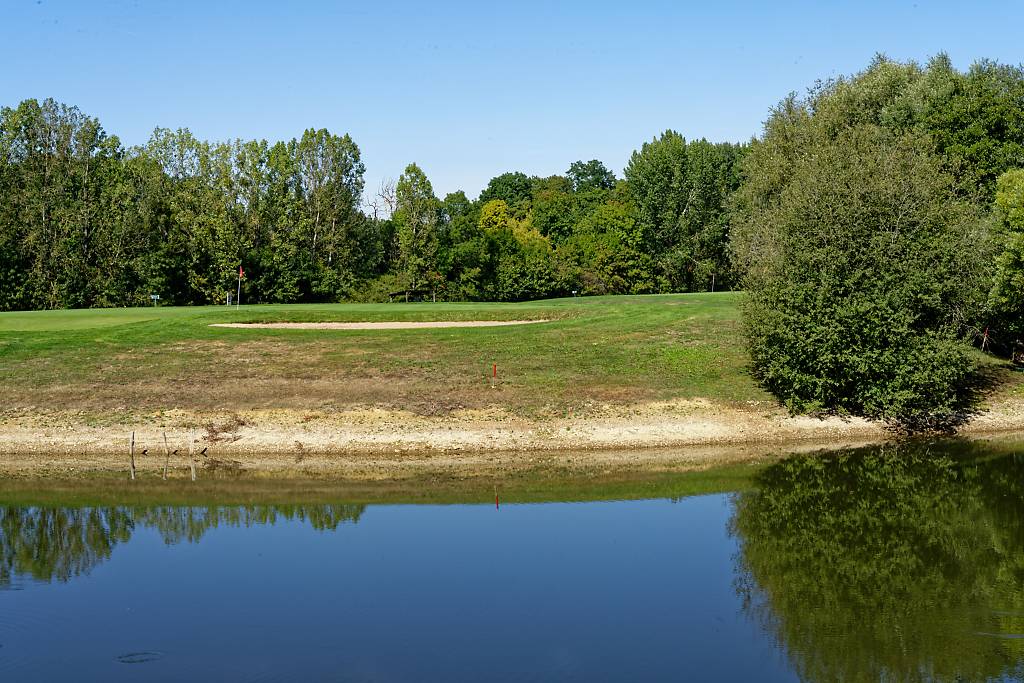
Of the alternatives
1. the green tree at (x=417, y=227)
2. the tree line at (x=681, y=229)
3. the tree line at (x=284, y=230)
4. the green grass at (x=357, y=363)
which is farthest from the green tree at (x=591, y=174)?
the green grass at (x=357, y=363)

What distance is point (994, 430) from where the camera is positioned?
1538 inches

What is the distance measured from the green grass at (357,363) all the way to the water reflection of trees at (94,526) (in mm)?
10601

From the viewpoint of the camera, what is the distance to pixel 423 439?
1395 inches

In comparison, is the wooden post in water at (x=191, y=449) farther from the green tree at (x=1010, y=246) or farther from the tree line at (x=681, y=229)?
the green tree at (x=1010, y=246)

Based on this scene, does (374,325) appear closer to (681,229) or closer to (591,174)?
(681,229)

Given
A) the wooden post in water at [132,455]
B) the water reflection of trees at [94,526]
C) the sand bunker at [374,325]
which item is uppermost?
the sand bunker at [374,325]

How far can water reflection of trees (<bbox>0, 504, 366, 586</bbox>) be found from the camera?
74.2 feet

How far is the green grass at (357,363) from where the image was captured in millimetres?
38562

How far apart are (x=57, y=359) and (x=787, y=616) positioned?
1390 inches

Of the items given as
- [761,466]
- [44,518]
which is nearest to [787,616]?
[761,466]

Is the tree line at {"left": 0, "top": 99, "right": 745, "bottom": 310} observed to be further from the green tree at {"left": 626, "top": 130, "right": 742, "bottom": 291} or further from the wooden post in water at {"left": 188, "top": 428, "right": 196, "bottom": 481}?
the wooden post in water at {"left": 188, "top": 428, "right": 196, "bottom": 481}

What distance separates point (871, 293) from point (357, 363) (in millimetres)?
21049

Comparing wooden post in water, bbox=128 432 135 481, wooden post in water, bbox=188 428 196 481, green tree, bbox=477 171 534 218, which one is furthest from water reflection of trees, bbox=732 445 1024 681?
green tree, bbox=477 171 534 218

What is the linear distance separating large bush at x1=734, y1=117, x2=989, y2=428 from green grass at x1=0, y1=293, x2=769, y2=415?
2.97 metres
